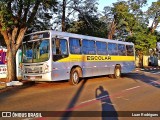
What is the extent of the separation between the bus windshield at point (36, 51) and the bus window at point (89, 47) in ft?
10.3

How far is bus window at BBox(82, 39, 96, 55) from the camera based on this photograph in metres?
17.9

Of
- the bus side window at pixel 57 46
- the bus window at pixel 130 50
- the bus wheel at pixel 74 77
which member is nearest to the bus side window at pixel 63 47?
the bus side window at pixel 57 46

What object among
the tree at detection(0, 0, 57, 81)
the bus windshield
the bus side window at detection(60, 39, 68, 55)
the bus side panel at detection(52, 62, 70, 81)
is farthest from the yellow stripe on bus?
the tree at detection(0, 0, 57, 81)

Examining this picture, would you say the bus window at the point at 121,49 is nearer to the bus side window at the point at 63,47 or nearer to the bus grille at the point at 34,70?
the bus side window at the point at 63,47

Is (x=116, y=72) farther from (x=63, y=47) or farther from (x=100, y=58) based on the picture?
(x=63, y=47)

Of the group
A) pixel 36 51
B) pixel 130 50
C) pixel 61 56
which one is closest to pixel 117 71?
pixel 130 50

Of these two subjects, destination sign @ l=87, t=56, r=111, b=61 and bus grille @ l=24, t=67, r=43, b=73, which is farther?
destination sign @ l=87, t=56, r=111, b=61

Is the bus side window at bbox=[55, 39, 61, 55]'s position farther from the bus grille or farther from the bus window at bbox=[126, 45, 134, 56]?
the bus window at bbox=[126, 45, 134, 56]

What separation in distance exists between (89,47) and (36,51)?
400 cm

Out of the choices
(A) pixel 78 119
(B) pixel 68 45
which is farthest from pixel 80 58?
(A) pixel 78 119

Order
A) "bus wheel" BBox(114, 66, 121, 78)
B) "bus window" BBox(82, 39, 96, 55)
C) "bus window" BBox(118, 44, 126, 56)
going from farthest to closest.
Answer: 1. "bus window" BBox(118, 44, 126, 56)
2. "bus wheel" BBox(114, 66, 121, 78)
3. "bus window" BBox(82, 39, 96, 55)

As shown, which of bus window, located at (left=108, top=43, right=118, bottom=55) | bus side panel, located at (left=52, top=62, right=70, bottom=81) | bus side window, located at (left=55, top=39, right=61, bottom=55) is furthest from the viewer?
bus window, located at (left=108, top=43, right=118, bottom=55)

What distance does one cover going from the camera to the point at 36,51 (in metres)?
15.7

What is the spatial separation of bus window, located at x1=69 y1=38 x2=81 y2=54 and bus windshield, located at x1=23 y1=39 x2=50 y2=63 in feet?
5.46
